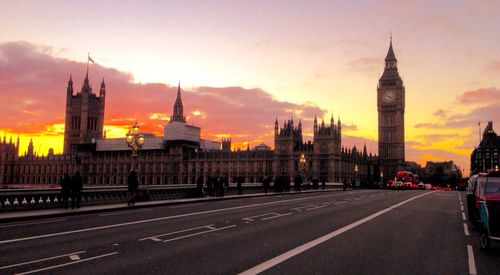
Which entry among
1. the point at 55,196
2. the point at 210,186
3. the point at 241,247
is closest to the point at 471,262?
the point at 241,247

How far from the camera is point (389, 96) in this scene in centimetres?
16738

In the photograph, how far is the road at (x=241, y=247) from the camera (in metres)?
9.56

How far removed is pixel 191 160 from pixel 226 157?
1273cm

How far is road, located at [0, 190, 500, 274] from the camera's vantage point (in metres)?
9.56

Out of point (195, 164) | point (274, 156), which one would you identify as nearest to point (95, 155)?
point (195, 164)

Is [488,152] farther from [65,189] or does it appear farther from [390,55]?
[65,189]

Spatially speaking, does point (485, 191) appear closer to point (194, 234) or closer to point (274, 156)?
point (194, 234)

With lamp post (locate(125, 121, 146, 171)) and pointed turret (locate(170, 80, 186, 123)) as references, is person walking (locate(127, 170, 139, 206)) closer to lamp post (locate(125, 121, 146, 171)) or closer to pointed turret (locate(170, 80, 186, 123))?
lamp post (locate(125, 121, 146, 171))

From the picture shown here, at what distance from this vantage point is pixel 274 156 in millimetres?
128250

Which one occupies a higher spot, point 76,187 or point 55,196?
point 76,187

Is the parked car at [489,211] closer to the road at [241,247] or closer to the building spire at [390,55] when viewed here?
the road at [241,247]

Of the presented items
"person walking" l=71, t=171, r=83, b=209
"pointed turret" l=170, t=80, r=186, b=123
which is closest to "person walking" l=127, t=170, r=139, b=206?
"person walking" l=71, t=171, r=83, b=209

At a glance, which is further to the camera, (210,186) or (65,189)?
(210,186)

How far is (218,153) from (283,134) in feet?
79.7
